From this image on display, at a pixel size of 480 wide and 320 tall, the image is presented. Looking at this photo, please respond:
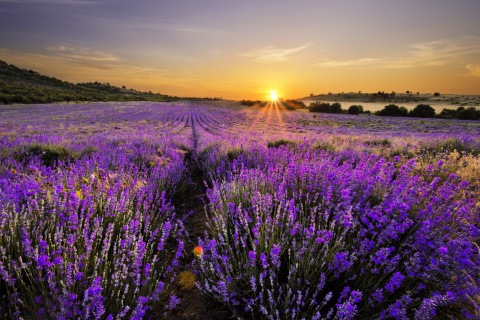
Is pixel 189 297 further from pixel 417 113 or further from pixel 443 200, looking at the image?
pixel 417 113

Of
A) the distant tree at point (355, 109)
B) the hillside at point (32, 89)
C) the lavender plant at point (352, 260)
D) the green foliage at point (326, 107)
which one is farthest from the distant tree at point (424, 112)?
the hillside at point (32, 89)

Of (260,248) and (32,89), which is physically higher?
(32,89)

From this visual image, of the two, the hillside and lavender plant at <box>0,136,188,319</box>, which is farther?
the hillside

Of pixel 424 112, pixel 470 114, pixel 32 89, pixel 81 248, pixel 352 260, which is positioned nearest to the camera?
pixel 352 260

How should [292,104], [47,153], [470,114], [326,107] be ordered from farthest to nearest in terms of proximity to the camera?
1. [292,104]
2. [326,107]
3. [470,114]
4. [47,153]

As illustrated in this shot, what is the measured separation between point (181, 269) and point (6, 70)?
241ft

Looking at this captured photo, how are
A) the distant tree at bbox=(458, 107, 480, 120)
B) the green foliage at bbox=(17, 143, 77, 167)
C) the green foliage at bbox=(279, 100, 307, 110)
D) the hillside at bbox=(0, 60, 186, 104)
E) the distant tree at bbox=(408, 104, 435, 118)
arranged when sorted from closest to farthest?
1. the green foliage at bbox=(17, 143, 77, 167)
2. the distant tree at bbox=(458, 107, 480, 120)
3. the distant tree at bbox=(408, 104, 435, 118)
4. the hillside at bbox=(0, 60, 186, 104)
5. the green foliage at bbox=(279, 100, 307, 110)

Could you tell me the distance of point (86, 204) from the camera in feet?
8.30

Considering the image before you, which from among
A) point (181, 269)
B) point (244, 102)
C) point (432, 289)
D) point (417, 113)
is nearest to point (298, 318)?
point (432, 289)

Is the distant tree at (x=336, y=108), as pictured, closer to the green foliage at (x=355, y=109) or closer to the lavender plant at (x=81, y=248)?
the green foliage at (x=355, y=109)

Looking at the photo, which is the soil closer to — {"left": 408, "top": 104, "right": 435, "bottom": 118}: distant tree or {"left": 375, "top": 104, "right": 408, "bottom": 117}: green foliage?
{"left": 408, "top": 104, "right": 435, "bottom": 118}: distant tree

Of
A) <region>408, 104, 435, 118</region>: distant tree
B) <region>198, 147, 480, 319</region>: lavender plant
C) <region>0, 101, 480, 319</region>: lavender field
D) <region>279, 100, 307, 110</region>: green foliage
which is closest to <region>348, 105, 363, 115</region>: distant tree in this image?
<region>408, 104, 435, 118</region>: distant tree

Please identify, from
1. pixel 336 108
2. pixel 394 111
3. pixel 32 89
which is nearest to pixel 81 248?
pixel 394 111

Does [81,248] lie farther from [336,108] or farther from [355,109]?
[336,108]
